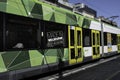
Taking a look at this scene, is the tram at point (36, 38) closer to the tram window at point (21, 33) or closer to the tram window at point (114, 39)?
the tram window at point (21, 33)

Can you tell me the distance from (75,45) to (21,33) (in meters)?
5.93

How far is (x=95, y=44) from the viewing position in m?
20.4

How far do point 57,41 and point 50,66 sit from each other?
1.46 meters

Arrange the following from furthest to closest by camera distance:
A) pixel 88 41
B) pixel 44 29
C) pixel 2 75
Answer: pixel 88 41 < pixel 44 29 < pixel 2 75

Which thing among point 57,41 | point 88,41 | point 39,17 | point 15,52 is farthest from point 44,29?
point 88,41

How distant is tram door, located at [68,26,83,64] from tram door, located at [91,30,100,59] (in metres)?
3.13

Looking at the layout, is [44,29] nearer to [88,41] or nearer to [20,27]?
[20,27]

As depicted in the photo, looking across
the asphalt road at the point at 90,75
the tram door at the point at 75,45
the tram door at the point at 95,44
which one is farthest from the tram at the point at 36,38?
the tram door at the point at 95,44

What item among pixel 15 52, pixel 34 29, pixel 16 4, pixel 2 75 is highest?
pixel 16 4

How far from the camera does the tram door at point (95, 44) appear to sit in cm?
1986

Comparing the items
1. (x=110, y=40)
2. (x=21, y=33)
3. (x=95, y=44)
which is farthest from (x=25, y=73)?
(x=110, y=40)

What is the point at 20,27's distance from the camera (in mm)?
10406

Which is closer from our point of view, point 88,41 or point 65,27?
point 65,27

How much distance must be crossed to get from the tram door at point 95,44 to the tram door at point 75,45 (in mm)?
3131
